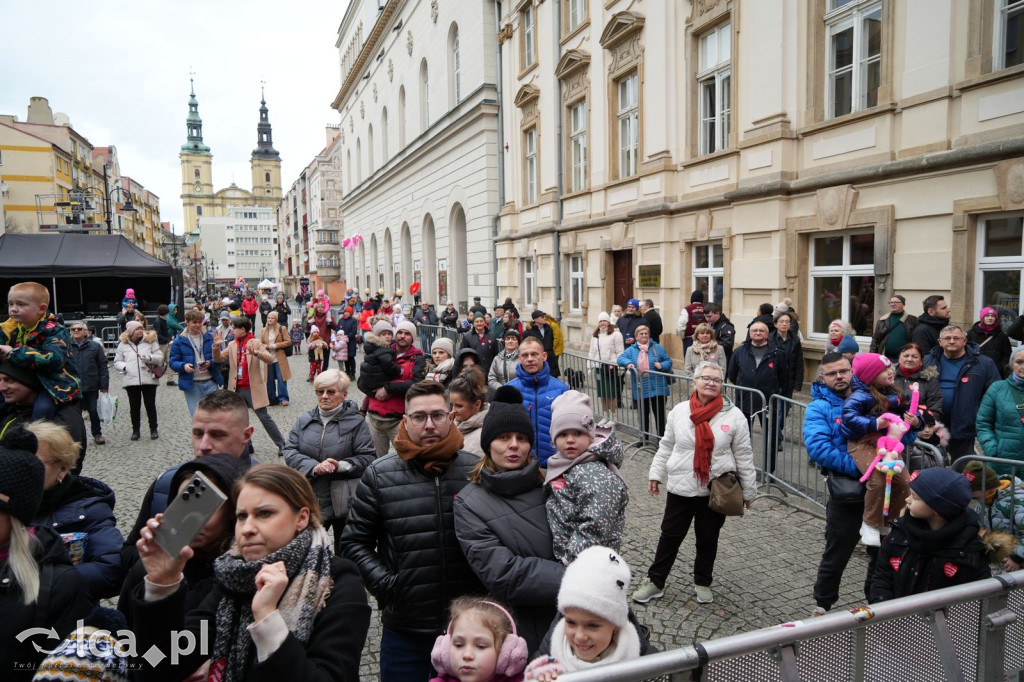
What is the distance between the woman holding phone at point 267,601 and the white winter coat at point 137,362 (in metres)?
8.61

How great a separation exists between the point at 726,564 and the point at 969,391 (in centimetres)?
302

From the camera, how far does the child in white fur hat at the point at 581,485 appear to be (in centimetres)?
262

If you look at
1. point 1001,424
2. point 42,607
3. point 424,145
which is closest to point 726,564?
point 1001,424

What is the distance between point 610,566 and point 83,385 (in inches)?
360

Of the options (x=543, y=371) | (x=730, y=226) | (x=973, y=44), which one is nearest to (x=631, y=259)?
(x=730, y=226)

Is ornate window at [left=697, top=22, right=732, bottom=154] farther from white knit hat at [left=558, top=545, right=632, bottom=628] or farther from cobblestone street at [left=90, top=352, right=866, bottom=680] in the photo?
white knit hat at [left=558, top=545, right=632, bottom=628]

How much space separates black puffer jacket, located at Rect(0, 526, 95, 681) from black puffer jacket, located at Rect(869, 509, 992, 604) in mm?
3381

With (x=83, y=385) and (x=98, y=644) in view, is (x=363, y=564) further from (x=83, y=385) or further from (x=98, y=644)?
(x=83, y=385)

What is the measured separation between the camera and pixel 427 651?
110 inches

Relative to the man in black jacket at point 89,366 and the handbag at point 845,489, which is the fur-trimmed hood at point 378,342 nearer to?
the handbag at point 845,489

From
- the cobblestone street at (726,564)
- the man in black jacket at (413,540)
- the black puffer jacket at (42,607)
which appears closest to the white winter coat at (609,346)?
the cobblestone street at (726,564)

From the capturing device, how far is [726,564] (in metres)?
5.07

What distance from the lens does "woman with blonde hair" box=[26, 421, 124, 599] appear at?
8.29 feet

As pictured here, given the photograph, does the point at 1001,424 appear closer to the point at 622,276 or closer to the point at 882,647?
the point at 882,647
